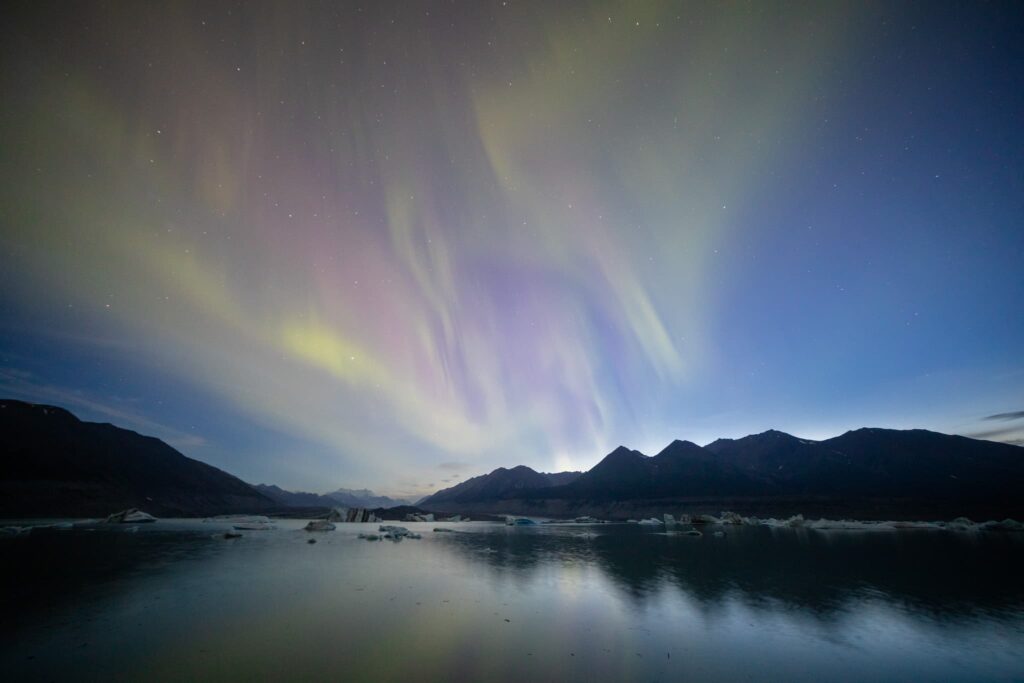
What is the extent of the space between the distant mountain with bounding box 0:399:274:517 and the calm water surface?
395 ft

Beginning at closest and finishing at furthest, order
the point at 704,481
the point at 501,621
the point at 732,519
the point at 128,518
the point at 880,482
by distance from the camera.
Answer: the point at 501,621 → the point at 128,518 → the point at 732,519 → the point at 880,482 → the point at 704,481

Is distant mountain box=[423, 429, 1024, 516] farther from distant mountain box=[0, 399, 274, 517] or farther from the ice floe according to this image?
distant mountain box=[0, 399, 274, 517]

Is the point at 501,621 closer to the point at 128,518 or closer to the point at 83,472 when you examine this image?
the point at 128,518

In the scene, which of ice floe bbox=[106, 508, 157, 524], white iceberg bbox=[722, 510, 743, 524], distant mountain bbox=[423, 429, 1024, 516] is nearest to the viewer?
ice floe bbox=[106, 508, 157, 524]

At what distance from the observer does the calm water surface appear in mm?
14586

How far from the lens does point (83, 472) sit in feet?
453

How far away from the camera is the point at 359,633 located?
60.1 feet

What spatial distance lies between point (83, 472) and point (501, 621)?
621 feet

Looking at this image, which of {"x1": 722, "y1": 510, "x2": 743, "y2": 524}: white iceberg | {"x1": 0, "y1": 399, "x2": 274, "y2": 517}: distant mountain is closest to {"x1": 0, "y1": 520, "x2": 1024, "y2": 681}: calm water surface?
{"x1": 722, "y1": 510, "x2": 743, "y2": 524}: white iceberg

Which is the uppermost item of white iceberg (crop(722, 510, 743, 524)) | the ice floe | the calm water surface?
white iceberg (crop(722, 510, 743, 524))

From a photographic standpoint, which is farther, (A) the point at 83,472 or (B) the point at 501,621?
(A) the point at 83,472

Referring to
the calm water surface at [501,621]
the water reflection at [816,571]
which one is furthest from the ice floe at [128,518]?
the water reflection at [816,571]

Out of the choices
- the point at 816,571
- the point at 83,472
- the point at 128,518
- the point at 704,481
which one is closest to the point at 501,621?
the point at 816,571

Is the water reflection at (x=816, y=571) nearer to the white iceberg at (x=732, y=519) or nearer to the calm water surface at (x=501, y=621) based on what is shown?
the calm water surface at (x=501, y=621)
